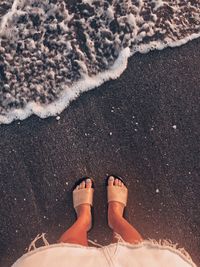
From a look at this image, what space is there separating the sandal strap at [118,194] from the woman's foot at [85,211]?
7cm

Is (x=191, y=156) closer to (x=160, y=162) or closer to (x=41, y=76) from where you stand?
(x=160, y=162)

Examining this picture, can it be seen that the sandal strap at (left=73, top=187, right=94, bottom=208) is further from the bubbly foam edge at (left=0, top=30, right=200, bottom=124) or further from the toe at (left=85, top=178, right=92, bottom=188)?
the bubbly foam edge at (left=0, top=30, right=200, bottom=124)

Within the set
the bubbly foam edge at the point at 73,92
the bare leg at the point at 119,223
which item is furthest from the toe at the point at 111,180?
the bubbly foam edge at the point at 73,92

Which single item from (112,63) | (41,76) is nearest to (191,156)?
(112,63)

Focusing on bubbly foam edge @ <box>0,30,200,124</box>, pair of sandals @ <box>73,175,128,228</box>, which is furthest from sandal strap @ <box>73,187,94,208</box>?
bubbly foam edge @ <box>0,30,200,124</box>

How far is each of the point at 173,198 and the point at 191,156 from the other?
151 mm

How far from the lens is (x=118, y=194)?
4.58 feet

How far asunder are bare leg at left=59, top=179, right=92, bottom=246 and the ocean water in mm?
338

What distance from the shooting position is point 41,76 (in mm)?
1451

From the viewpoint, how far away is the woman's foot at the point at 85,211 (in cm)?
138

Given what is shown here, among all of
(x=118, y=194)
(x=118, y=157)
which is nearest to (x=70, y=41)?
(x=118, y=157)

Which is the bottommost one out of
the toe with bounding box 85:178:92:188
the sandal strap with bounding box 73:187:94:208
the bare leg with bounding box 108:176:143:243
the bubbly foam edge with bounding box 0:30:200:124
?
the bare leg with bounding box 108:176:143:243

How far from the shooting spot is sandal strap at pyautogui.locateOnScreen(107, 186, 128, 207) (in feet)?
4.57

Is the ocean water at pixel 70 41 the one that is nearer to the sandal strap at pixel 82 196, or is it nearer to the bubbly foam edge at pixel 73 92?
the bubbly foam edge at pixel 73 92
